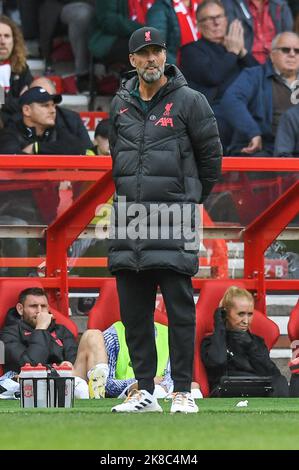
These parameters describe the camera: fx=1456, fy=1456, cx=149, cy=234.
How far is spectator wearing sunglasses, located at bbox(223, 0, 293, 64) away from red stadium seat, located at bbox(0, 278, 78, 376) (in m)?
5.32

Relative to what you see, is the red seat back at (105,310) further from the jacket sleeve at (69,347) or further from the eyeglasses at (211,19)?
the eyeglasses at (211,19)

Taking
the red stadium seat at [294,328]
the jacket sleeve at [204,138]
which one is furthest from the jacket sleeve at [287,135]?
the jacket sleeve at [204,138]

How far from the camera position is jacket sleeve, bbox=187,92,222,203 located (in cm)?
841

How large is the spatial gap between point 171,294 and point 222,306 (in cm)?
329

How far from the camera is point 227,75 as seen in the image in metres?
15.2

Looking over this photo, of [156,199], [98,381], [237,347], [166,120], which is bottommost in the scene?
[98,381]

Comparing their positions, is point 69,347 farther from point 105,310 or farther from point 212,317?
point 212,317

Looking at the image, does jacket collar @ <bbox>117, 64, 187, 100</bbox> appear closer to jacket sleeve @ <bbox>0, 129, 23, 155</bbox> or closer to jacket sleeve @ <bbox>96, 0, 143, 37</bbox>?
jacket sleeve @ <bbox>0, 129, 23, 155</bbox>

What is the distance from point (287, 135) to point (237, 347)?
292 centimetres

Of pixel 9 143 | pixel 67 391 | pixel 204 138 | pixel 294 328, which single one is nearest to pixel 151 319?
pixel 204 138

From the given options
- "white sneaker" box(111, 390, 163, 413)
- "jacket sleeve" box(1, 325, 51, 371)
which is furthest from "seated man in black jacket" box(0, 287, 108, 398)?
"white sneaker" box(111, 390, 163, 413)

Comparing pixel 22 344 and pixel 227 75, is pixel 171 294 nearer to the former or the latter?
pixel 22 344

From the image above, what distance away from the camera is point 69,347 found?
11.4 meters
